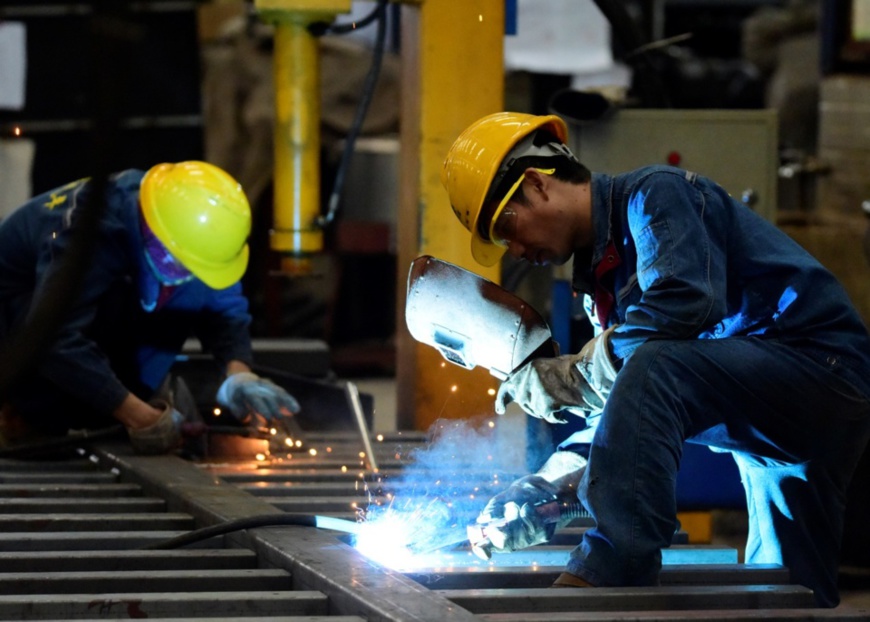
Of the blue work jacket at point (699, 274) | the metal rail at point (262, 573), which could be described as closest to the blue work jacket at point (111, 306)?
the metal rail at point (262, 573)

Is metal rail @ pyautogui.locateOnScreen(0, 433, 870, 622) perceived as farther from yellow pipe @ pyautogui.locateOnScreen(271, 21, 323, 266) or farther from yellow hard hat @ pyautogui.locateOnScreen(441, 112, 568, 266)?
yellow pipe @ pyautogui.locateOnScreen(271, 21, 323, 266)

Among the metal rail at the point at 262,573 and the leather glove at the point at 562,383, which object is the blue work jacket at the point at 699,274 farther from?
the metal rail at the point at 262,573

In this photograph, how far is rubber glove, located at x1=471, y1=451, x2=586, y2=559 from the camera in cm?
309

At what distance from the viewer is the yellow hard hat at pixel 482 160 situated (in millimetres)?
3182

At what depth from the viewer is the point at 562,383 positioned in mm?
3111

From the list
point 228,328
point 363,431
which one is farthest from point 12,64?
point 363,431

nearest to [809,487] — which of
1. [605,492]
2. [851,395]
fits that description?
[851,395]

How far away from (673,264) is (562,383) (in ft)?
1.34

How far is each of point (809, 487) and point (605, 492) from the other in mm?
594

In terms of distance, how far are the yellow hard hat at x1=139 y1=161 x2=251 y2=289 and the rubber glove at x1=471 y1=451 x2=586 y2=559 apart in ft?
5.86

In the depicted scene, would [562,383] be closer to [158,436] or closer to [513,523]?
[513,523]

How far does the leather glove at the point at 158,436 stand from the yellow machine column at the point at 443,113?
1.13 metres

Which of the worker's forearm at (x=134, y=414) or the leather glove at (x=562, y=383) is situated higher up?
the leather glove at (x=562, y=383)

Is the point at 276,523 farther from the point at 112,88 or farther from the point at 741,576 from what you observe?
the point at 112,88
